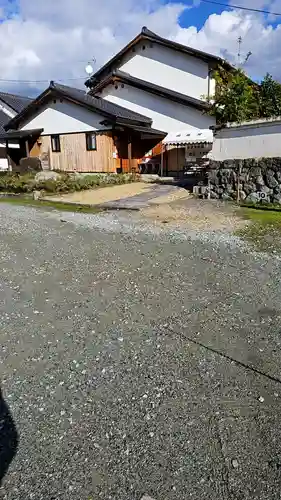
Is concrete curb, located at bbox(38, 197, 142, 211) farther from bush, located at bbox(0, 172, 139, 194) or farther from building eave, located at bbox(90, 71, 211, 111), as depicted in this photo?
building eave, located at bbox(90, 71, 211, 111)

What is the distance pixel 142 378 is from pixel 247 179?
9.84 meters

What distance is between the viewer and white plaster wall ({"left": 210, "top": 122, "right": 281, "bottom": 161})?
10.7 meters

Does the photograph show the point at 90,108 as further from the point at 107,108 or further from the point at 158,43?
the point at 158,43

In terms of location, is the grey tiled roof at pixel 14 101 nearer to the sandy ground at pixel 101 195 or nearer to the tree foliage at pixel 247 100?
the sandy ground at pixel 101 195

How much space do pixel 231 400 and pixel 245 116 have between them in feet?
41.3

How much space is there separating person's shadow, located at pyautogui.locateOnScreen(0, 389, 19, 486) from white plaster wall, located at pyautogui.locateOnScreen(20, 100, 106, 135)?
1983 centimetres

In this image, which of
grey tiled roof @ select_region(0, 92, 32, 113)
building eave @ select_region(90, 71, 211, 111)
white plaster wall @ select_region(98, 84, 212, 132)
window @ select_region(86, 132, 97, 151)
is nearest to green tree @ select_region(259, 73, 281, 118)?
building eave @ select_region(90, 71, 211, 111)

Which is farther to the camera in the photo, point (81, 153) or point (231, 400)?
point (81, 153)

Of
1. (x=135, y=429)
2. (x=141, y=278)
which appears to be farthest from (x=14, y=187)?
(x=135, y=429)

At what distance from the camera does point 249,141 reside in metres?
11.2

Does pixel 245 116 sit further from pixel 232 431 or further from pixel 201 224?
pixel 232 431

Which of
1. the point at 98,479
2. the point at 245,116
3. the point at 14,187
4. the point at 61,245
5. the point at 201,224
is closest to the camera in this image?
the point at 98,479

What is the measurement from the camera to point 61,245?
7.02 metres

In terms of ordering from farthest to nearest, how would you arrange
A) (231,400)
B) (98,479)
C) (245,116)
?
(245,116)
(231,400)
(98,479)
